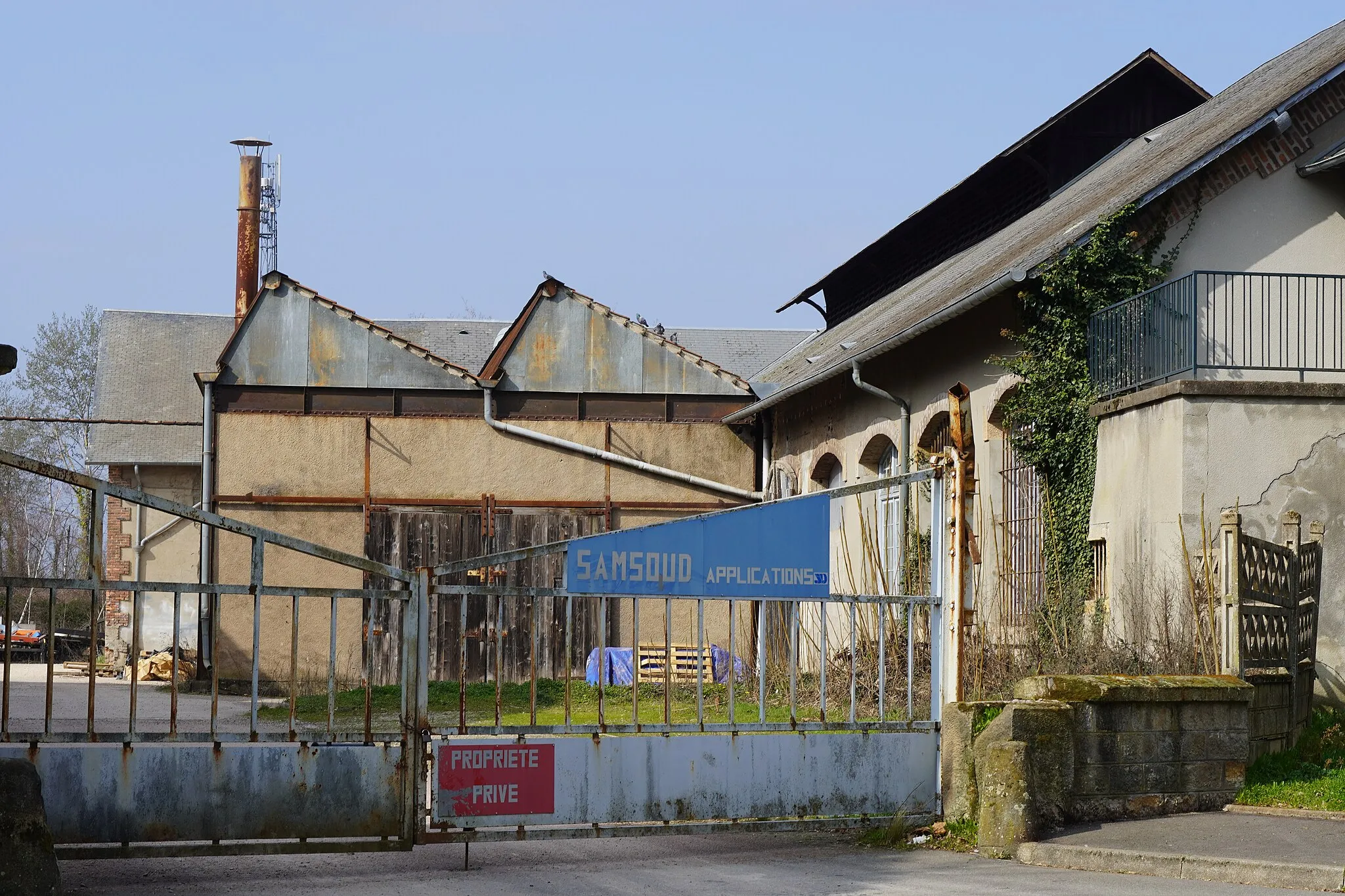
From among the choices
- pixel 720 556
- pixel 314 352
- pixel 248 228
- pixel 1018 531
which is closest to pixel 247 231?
pixel 248 228

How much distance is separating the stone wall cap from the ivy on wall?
4.47 metres

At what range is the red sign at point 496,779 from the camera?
7887mm

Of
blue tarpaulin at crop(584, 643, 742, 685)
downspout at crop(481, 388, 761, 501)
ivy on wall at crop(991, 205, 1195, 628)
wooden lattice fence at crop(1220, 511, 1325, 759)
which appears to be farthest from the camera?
downspout at crop(481, 388, 761, 501)

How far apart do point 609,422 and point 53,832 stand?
53.4ft

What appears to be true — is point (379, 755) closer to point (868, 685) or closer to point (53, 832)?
point (53, 832)

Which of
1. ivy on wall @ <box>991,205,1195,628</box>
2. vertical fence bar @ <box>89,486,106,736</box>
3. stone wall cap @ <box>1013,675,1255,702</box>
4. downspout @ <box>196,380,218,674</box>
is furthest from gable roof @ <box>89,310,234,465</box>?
stone wall cap @ <box>1013,675,1255,702</box>

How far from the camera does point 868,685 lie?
14766 mm

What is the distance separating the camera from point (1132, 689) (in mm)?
9164

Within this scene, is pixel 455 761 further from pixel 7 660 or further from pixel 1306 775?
pixel 1306 775

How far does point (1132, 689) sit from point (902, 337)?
7.70 metres

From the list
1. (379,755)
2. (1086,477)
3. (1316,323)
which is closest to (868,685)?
(1086,477)

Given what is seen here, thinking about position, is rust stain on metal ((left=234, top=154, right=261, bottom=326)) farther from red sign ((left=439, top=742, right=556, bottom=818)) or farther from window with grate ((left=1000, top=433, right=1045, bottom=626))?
red sign ((left=439, top=742, right=556, bottom=818))

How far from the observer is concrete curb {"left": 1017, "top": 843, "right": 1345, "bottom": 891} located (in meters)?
7.39

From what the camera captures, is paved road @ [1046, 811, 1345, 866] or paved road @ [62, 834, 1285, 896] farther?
paved road @ [1046, 811, 1345, 866]
